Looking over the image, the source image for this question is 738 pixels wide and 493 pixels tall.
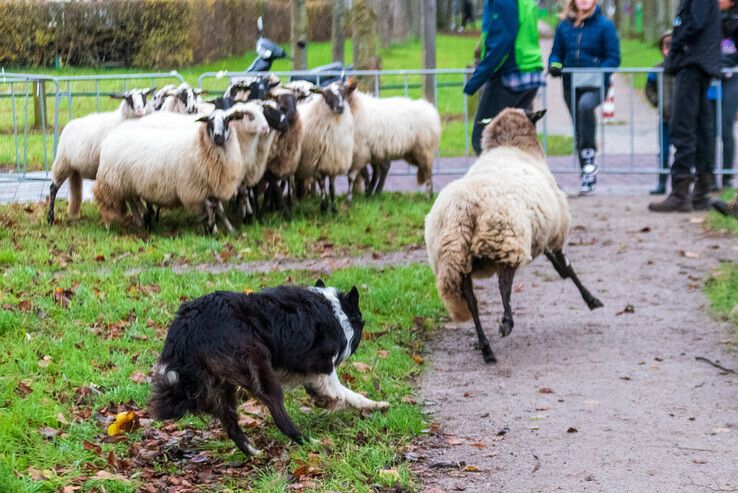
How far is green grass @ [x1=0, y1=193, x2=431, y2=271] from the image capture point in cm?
979

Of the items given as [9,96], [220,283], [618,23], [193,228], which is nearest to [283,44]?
[618,23]

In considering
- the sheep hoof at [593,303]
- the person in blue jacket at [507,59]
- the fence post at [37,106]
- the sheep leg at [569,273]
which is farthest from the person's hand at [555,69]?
the fence post at [37,106]

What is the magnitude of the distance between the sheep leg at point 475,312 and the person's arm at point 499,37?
406 centimetres

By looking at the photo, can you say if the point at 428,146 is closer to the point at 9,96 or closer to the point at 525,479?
the point at 9,96

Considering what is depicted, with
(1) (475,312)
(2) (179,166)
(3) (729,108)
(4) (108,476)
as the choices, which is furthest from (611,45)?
(4) (108,476)

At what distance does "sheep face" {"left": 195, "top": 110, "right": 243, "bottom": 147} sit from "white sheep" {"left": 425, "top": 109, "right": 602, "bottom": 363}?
Result: 3376mm

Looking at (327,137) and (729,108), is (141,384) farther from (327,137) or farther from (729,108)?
(729,108)

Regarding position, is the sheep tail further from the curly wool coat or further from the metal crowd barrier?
the curly wool coat

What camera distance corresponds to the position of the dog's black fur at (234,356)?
509 cm

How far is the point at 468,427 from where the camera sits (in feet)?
19.1

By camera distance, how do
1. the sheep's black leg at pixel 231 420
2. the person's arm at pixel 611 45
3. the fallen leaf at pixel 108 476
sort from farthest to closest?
the person's arm at pixel 611 45, the sheep's black leg at pixel 231 420, the fallen leaf at pixel 108 476

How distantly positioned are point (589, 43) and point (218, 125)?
491cm

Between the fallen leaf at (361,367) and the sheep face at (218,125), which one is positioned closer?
the fallen leaf at (361,367)

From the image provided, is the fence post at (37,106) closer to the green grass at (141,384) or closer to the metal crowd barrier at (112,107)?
the metal crowd barrier at (112,107)
